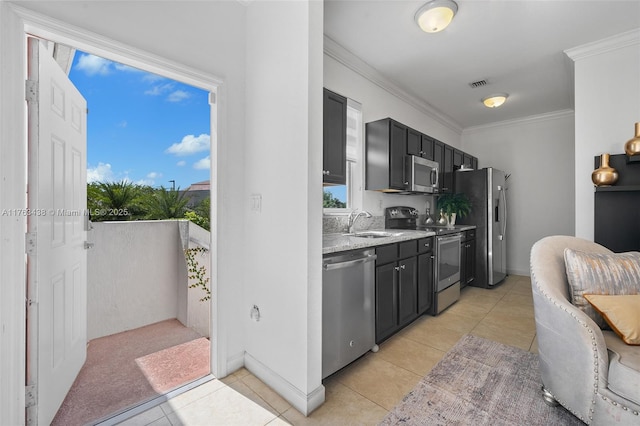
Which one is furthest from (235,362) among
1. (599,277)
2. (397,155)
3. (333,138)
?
(397,155)

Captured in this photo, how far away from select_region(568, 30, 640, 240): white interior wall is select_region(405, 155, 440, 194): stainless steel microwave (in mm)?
1455

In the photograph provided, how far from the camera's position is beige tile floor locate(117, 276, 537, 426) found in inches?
63.6

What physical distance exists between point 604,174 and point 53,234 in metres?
4.20

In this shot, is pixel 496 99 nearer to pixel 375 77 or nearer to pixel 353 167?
pixel 375 77

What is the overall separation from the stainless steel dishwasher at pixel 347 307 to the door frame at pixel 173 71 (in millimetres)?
773

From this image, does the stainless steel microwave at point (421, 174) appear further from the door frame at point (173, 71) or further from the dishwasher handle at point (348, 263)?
the door frame at point (173, 71)

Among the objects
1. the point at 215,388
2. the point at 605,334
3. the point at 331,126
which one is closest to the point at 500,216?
the point at 605,334

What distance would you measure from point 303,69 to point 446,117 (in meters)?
4.21

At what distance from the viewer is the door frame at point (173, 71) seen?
4.52 ft

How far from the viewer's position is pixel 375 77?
3445 mm

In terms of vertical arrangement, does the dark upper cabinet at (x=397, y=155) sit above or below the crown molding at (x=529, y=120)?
below

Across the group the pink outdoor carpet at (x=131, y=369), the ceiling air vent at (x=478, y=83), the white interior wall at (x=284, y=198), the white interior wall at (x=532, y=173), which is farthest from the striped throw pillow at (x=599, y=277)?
the white interior wall at (x=532, y=173)

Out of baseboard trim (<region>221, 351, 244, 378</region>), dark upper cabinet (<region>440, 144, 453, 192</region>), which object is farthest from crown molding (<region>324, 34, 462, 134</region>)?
baseboard trim (<region>221, 351, 244, 378</region>)

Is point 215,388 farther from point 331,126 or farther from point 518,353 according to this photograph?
point 518,353
